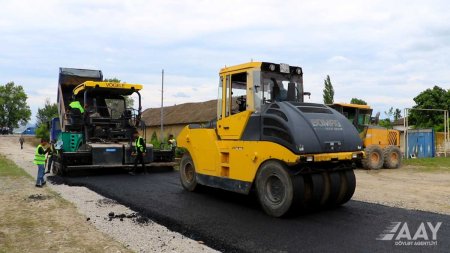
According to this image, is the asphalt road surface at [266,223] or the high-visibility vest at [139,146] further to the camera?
the high-visibility vest at [139,146]

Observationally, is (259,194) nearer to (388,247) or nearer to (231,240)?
(231,240)

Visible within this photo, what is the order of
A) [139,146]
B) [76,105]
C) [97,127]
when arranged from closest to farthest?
1. [139,146]
2. [76,105]
3. [97,127]

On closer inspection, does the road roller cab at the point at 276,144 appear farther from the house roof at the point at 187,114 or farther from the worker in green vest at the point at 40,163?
the house roof at the point at 187,114

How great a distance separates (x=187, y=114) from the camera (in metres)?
42.6

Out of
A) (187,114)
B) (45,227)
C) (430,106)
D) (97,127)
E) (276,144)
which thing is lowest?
(45,227)

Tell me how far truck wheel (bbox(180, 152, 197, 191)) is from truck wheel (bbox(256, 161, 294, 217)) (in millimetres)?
2444

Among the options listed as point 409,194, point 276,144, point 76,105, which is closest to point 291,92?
point 276,144

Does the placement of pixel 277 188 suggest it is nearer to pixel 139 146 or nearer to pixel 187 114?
pixel 139 146

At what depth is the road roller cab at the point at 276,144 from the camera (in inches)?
263

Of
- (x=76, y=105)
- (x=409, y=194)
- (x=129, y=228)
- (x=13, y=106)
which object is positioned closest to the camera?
(x=129, y=228)

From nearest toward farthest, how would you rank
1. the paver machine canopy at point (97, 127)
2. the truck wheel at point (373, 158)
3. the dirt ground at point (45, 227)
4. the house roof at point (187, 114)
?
the dirt ground at point (45, 227) < the paver machine canopy at point (97, 127) < the truck wheel at point (373, 158) < the house roof at point (187, 114)

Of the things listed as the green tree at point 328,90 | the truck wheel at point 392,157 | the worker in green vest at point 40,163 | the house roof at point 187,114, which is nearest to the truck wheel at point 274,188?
the worker in green vest at point 40,163

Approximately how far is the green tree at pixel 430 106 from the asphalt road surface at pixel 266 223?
122ft

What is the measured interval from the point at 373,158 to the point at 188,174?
10.6 m
